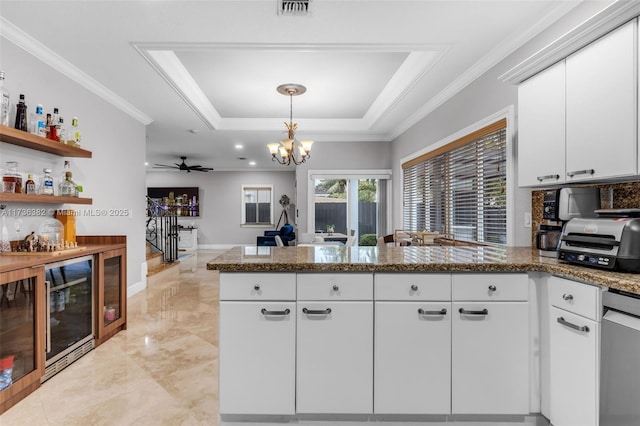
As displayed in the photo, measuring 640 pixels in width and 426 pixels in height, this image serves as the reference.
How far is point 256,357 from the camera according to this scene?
67.5 inches

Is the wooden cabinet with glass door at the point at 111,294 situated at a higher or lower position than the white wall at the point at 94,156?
lower

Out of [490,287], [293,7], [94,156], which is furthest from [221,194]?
[490,287]

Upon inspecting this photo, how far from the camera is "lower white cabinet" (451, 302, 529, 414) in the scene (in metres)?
1.71

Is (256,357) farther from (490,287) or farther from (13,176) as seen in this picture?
(13,176)

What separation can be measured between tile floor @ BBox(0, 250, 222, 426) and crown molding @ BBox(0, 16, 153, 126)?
254cm

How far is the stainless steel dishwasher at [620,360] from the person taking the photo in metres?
1.25

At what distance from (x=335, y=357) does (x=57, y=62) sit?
351cm

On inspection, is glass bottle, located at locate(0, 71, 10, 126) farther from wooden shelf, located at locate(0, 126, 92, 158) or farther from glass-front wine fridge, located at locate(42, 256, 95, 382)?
glass-front wine fridge, located at locate(42, 256, 95, 382)

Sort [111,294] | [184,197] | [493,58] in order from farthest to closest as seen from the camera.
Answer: [184,197], [111,294], [493,58]

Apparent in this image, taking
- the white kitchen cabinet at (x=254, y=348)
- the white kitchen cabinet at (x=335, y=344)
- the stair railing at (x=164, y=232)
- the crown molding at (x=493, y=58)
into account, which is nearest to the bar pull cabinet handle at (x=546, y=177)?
the crown molding at (x=493, y=58)

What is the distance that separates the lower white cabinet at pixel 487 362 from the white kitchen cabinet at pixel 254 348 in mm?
851

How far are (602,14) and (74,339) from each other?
392 centimetres

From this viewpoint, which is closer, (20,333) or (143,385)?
(20,333)

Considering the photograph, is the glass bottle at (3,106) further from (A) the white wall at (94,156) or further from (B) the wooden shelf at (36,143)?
(A) the white wall at (94,156)
